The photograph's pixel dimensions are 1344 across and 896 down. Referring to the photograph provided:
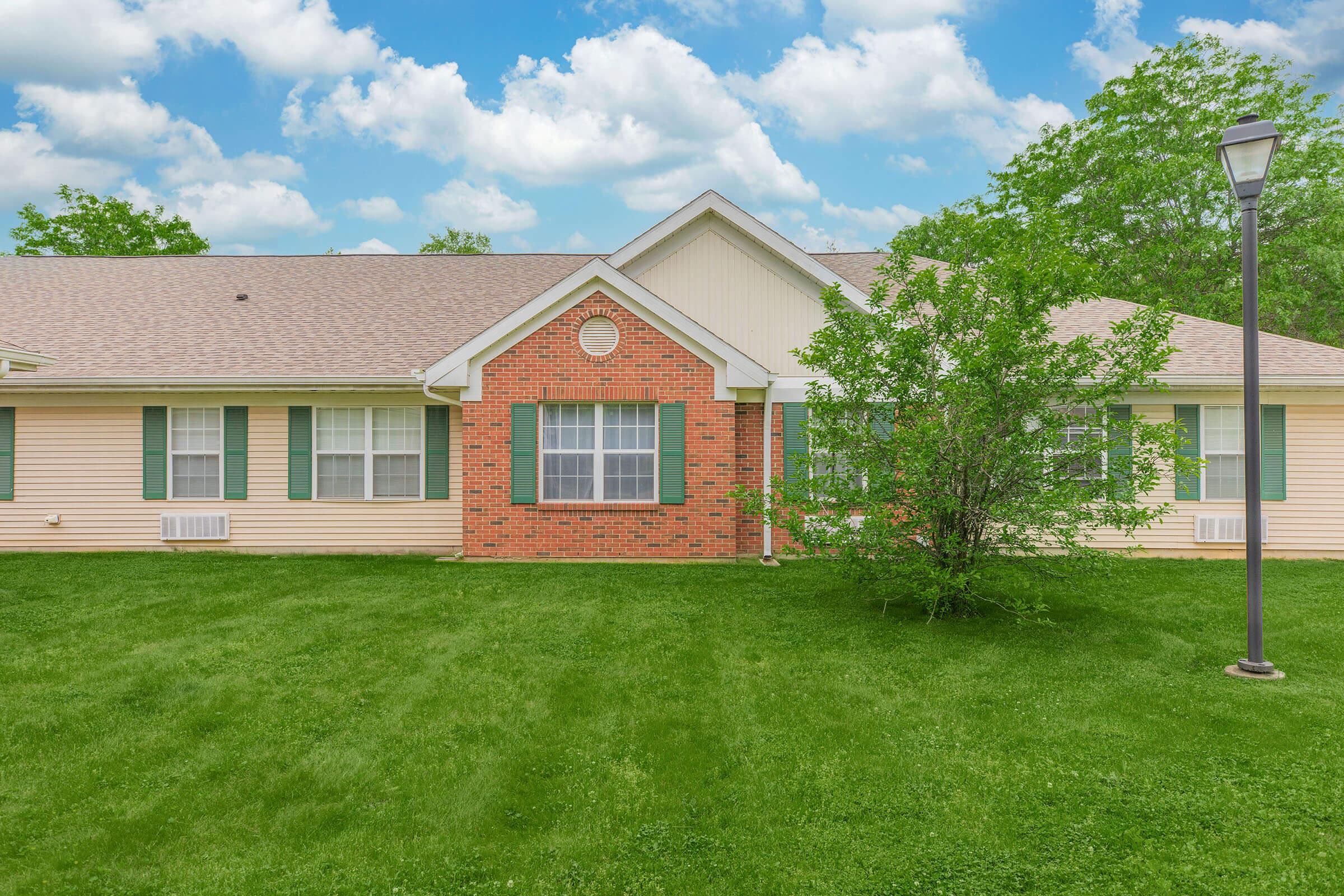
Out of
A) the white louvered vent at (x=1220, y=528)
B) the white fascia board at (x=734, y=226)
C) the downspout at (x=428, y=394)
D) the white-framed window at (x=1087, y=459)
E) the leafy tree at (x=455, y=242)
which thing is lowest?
the white louvered vent at (x=1220, y=528)

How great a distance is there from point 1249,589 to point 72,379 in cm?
1474

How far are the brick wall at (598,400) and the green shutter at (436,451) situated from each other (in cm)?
100

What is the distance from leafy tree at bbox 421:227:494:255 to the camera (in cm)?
3934

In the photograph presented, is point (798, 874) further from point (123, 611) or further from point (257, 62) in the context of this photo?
point (257, 62)

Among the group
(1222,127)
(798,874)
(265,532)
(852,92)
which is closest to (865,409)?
(798,874)

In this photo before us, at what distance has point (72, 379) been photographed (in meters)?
10.8

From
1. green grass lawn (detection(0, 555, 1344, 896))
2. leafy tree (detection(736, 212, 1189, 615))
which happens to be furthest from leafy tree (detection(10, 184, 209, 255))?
leafy tree (detection(736, 212, 1189, 615))

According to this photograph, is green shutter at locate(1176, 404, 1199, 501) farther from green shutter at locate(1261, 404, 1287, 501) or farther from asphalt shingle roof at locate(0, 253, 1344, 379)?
green shutter at locate(1261, 404, 1287, 501)

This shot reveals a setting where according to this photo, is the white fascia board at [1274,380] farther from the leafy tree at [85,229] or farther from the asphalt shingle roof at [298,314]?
the leafy tree at [85,229]

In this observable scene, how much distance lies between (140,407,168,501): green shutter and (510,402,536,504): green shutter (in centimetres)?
581

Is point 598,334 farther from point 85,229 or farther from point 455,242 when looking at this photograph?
point 455,242

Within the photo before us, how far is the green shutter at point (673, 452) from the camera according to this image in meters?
10.4

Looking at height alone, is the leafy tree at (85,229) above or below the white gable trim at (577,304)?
above

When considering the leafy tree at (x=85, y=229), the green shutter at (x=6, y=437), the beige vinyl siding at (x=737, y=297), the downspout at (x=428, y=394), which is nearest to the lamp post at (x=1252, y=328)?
the beige vinyl siding at (x=737, y=297)
